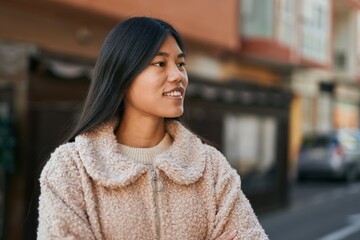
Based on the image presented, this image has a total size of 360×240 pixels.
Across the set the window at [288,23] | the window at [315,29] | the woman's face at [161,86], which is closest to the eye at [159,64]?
the woman's face at [161,86]

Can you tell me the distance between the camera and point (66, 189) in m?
1.96

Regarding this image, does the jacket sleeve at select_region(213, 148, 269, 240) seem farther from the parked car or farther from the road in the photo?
the parked car

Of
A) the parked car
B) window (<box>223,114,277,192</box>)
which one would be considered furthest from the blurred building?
the parked car

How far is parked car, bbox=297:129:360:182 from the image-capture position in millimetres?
19047

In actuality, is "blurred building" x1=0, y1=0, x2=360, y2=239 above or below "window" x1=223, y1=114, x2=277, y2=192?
above

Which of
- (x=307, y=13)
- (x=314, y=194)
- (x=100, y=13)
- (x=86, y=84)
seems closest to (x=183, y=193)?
(x=86, y=84)

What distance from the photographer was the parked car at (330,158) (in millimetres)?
19047

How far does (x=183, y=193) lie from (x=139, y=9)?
405 inches

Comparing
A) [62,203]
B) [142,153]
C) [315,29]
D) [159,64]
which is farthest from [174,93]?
[315,29]

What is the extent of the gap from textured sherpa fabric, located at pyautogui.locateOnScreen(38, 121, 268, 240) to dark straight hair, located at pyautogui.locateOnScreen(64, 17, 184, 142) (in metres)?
0.06

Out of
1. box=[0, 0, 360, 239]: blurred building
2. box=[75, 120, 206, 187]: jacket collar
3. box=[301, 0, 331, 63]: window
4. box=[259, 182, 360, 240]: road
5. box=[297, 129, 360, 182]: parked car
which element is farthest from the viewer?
box=[301, 0, 331, 63]: window

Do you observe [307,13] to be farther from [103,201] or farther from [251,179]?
[103,201]

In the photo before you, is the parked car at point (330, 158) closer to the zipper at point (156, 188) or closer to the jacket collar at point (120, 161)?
the jacket collar at point (120, 161)

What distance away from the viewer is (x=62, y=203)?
194 cm
